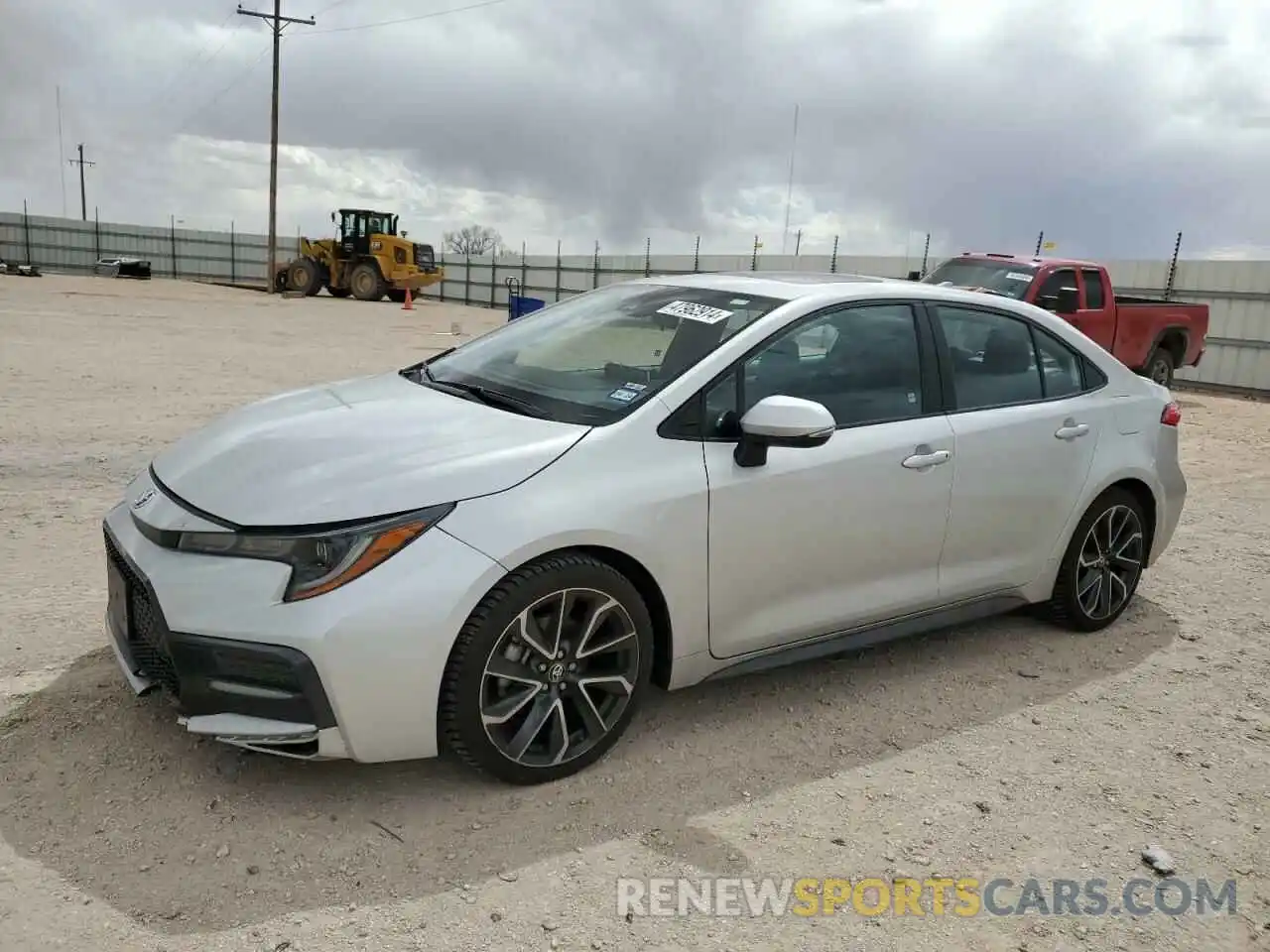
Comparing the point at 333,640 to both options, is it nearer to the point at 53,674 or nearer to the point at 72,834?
the point at 72,834

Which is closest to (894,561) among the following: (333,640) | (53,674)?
(333,640)

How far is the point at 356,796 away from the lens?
2.96 meters

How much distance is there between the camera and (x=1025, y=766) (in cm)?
337

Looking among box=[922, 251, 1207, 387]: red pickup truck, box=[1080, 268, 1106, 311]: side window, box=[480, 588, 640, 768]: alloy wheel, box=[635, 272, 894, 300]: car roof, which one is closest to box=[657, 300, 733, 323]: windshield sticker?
box=[635, 272, 894, 300]: car roof

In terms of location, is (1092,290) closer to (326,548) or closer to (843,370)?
(843,370)

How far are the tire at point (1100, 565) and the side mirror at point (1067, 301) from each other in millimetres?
7872

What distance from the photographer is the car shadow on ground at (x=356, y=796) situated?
8.42 feet

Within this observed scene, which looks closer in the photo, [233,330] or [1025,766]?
[1025,766]

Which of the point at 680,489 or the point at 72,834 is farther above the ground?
the point at 680,489

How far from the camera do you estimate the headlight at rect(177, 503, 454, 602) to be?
2.65 m

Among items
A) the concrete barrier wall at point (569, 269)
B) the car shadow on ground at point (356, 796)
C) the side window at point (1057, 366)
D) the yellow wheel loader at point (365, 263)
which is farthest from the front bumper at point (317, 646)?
the yellow wheel loader at point (365, 263)

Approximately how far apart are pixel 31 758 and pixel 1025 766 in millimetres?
3159

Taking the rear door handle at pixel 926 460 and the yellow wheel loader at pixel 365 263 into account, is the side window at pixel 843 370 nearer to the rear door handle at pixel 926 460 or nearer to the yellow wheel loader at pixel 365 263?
the rear door handle at pixel 926 460

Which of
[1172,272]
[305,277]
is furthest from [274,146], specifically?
[1172,272]
